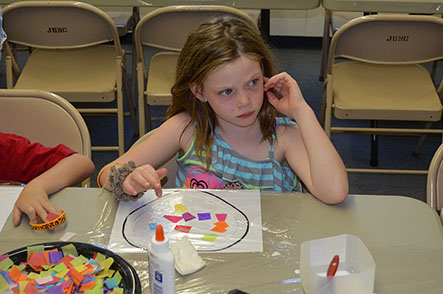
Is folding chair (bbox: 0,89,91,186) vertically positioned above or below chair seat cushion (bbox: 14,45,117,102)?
above

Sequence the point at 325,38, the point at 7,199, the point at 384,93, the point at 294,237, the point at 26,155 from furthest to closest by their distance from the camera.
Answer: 1. the point at 325,38
2. the point at 384,93
3. the point at 26,155
4. the point at 7,199
5. the point at 294,237

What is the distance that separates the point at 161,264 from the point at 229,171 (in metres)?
0.69

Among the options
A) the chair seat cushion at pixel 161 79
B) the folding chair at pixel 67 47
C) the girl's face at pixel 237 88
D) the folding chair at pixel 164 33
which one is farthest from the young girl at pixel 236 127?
the folding chair at pixel 67 47

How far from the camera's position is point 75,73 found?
106 inches

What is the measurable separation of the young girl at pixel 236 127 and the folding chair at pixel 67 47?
946 millimetres

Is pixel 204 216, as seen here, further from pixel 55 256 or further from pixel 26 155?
pixel 26 155

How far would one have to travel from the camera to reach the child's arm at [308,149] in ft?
4.49

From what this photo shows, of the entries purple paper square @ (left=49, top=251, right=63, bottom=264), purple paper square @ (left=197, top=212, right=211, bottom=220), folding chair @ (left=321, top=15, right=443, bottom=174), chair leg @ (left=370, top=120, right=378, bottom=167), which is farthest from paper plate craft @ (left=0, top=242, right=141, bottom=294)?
chair leg @ (left=370, top=120, right=378, bottom=167)

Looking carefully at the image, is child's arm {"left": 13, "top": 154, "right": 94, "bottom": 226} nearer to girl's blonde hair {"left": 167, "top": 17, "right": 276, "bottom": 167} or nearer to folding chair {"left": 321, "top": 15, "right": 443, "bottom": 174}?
girl's blonde hair {"left": 167, "top": 17, "right": 276, "bottom": 167}

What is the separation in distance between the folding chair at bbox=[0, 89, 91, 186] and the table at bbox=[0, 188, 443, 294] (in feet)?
0.95

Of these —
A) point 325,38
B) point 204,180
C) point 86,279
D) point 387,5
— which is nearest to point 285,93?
point 204,180

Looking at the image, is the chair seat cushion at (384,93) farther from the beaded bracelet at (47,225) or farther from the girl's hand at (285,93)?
the beaded bracelet at (47,225)

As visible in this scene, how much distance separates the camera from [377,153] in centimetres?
297

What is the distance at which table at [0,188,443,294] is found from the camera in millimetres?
1104
